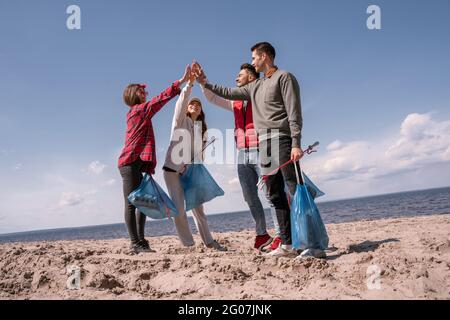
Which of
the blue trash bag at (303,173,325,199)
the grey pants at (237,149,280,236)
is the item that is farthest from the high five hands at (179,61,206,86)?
the blue trash bag at (303,173,325,199)

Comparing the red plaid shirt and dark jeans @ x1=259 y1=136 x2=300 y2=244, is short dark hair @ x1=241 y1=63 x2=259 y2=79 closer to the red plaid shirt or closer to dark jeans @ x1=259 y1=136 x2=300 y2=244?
the red plaid shirt

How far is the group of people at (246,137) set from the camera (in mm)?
3057

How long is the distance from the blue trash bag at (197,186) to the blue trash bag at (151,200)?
29 centimetres

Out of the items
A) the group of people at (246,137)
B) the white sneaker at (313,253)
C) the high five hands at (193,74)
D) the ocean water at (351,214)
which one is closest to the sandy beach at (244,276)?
the white sneaker at (313,253)

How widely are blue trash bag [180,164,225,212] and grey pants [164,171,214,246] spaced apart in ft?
0.25

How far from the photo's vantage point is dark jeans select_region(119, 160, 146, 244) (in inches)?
138

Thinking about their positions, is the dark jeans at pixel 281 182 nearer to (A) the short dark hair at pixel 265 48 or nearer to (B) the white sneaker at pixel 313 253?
(B) the white sneaker at pixel 313 253

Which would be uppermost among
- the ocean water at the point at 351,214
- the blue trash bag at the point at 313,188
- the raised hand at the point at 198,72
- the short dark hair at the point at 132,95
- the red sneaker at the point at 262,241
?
the raised hand at the point at 198,72

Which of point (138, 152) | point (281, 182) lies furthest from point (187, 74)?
point (281, 182)
